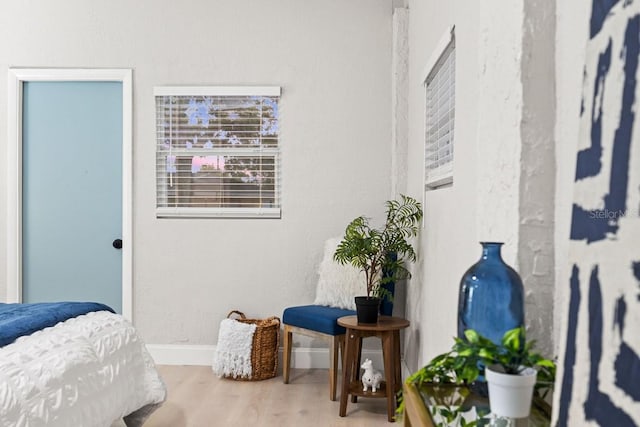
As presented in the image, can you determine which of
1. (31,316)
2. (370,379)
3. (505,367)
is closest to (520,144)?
(505,367)

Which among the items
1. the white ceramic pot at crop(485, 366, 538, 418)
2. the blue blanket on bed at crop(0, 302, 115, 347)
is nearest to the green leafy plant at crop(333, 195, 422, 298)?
the blue blanket on bed at crop(0, 302, 115, 347)

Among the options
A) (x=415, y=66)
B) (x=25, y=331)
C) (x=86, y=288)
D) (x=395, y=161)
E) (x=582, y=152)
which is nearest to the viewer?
(x=582, y=152)

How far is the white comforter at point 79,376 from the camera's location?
2.06 meters

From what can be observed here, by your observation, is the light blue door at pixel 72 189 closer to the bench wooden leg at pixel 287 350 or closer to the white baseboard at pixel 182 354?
the white baseboard at pixel 182 354

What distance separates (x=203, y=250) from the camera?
458 centimetres

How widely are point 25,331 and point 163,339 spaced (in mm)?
2194

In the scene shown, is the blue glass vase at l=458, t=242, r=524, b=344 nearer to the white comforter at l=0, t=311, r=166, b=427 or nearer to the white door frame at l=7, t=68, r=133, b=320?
the white comforter at l=0, t=311, r=166, b=427

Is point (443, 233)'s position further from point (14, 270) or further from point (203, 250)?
point (14, 270)

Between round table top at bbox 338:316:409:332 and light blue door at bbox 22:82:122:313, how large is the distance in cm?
193

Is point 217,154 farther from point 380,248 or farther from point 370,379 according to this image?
point 370,379

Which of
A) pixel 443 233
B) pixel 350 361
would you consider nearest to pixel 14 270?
pixel 350 361

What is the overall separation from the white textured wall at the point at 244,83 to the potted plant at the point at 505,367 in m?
3.30

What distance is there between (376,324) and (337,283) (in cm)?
72

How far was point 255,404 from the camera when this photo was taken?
3660 millimetres
